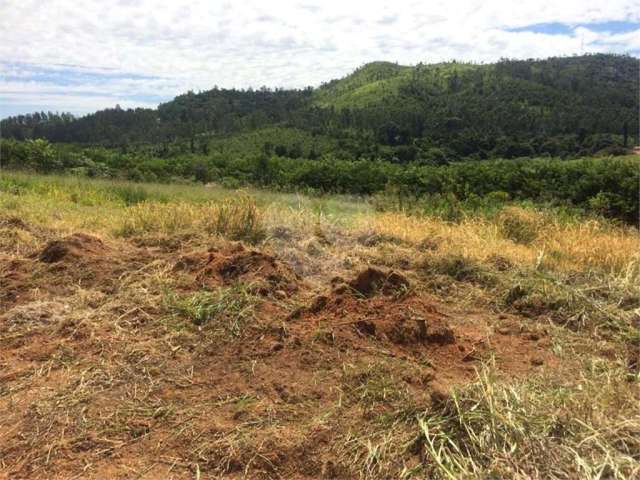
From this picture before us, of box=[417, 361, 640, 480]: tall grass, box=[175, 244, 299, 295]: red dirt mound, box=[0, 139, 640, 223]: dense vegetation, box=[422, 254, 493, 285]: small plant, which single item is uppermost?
box=[175, 244, 299, 295]: red dirt mound

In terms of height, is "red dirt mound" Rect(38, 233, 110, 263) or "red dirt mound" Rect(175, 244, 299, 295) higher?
"red dirt mound" Rect(38, 233, 110, 263)

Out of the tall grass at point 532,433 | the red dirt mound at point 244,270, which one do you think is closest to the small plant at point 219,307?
the red dirt mound at point 244,270

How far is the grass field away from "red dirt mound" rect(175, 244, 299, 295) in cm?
2

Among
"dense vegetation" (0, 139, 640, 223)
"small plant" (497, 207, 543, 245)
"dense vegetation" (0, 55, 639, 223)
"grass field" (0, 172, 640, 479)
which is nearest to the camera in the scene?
"grass field" (0, 172, 640, 479)

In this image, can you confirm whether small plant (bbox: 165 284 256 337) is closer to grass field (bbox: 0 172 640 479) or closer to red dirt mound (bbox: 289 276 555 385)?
grass field (bbox: 0 172 640 479)

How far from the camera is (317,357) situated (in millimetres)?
3117

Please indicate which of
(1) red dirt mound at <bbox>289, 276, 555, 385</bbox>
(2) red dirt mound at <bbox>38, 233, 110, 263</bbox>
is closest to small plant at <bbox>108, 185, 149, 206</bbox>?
(2) red dirt mound at <bbox>38, 233, 110, 263</bbox>

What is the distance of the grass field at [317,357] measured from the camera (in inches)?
89.4

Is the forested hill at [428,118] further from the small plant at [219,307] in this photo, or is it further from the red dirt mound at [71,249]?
the small plant at [219,307]

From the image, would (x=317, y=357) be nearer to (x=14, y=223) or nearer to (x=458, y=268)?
(x=458, y=268)

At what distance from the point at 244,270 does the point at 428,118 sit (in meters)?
69.9

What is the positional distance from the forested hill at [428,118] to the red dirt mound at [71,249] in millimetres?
44823

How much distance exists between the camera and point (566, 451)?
2096mm

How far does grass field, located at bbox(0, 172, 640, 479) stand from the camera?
2271 mm
